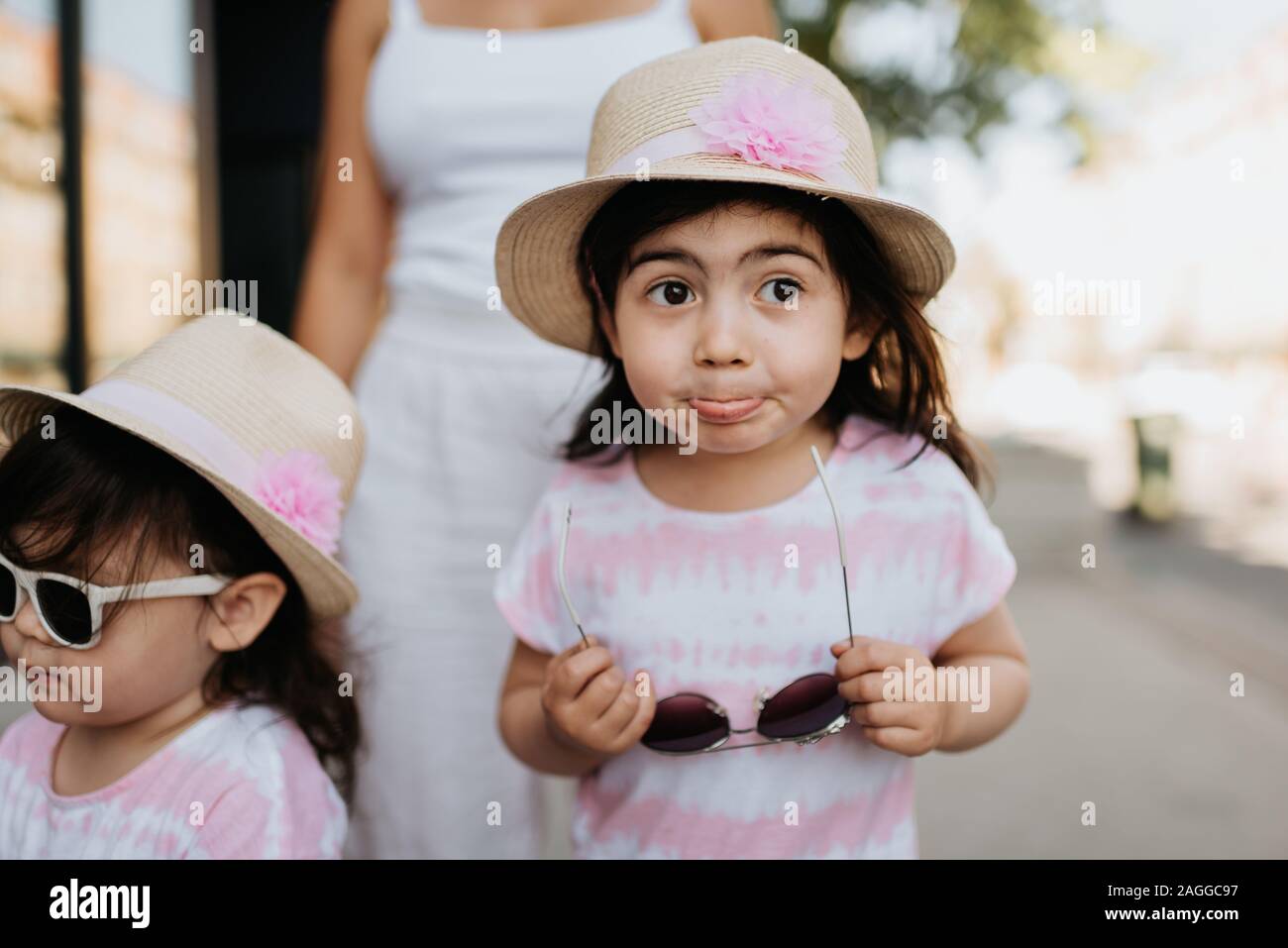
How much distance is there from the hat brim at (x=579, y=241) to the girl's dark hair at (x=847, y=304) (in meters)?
0.02

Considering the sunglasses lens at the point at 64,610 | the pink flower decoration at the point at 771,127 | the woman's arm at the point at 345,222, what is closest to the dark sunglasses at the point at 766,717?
the pink flower decoration at the point at 771,127

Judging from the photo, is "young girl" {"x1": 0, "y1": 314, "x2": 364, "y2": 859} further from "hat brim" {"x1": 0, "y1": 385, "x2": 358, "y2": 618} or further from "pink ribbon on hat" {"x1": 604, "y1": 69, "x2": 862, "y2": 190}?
"pink ribbon on hat" {"x1": 604, "y1": 69, "x2": 862, "y2": 190}

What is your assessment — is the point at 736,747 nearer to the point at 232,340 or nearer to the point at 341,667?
the point at 341,667

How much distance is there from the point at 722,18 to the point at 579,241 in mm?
583

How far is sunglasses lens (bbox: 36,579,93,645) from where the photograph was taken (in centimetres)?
130

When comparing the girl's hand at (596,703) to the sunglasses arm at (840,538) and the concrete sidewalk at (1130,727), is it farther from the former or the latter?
the concrete sidewalk at (1130,727)

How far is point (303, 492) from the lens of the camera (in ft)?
4.57

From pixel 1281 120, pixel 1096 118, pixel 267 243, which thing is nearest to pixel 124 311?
pixel 267 243

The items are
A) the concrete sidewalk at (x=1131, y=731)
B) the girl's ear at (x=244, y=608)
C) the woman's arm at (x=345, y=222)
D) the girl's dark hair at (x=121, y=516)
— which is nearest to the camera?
the girl's dark hair at (x=121, y=516)

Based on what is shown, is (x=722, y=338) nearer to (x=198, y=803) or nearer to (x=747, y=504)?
(x=747, y=504)

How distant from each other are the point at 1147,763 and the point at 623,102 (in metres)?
3.43

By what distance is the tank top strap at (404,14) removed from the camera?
6.02ft

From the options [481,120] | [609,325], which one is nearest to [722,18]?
[481,120]

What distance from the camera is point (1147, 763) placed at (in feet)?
12.7
